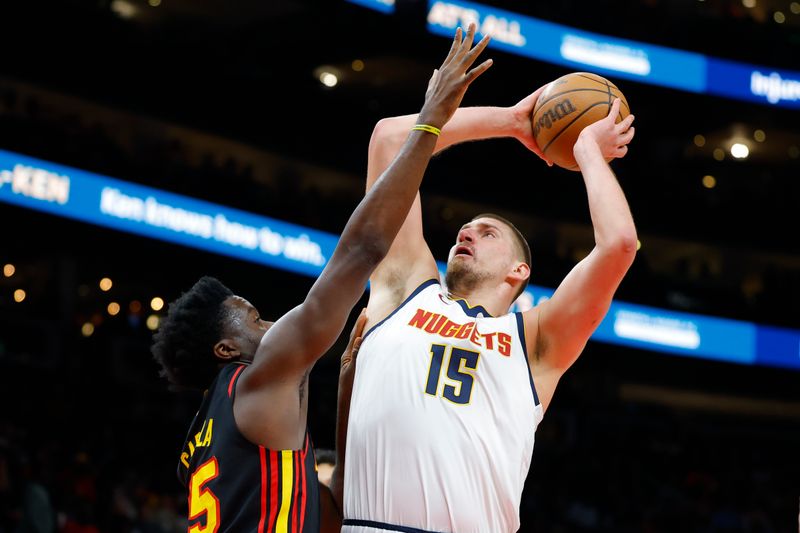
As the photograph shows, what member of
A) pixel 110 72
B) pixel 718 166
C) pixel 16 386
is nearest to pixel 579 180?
pixel 718 166

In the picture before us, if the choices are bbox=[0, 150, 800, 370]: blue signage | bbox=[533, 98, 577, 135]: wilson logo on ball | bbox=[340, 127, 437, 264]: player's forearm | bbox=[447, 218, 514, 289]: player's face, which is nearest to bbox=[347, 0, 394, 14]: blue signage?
bbox=[0, 150, 800, 370]: blue signage

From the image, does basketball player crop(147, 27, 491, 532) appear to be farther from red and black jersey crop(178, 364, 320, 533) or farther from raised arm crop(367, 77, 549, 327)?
raised arm crop(367, 77, 549, 327)

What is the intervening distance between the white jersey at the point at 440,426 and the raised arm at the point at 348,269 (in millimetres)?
442

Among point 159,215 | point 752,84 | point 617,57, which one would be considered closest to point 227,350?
point 159,215

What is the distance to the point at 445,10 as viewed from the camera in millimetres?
18359

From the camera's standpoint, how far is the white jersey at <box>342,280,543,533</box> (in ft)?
10.4

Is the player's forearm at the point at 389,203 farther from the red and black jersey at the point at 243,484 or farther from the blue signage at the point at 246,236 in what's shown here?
the blue signage at the point at 246,236

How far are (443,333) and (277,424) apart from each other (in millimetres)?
714

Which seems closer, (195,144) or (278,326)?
(278,326)

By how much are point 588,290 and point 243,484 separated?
1.26 m

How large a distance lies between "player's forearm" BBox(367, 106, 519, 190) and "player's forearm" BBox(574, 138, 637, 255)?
0.50 metres

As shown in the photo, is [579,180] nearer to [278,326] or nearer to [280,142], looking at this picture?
[280,142]

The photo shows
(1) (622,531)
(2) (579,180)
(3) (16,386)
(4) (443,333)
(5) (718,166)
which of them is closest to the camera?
(4) (443,333)

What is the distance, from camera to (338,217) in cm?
1662
